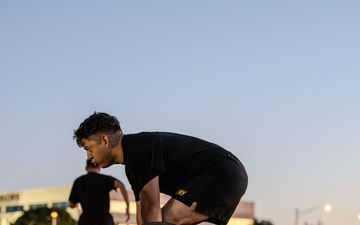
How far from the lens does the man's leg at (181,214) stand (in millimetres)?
6574

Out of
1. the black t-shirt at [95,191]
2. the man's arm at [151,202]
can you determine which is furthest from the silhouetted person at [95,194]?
the man's arm at [151,202]

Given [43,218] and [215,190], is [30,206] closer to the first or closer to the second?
[43,218]

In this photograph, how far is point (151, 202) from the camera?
623cm

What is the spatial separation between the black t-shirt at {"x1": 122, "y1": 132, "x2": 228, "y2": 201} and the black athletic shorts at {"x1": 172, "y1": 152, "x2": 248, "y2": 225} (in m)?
0.07

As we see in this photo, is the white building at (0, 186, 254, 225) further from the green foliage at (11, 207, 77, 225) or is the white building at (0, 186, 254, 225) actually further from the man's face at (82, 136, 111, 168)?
the man's face at (82, 136, 111, 168)

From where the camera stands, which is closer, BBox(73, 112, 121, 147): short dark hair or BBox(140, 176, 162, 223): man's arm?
BBox(140, 176, 162, 223): man's arm

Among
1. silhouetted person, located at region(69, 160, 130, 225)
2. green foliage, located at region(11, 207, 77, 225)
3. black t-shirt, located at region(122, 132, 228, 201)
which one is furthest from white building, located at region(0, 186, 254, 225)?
black t-shirt, located at region(122, 132, 228, 201)

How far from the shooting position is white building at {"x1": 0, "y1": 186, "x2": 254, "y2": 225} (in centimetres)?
11821

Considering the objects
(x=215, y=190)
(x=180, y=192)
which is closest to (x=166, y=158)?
(x=180, y=192)

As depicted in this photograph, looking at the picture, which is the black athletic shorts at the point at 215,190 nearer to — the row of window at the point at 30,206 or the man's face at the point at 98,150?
the man's face at the point at 98,150

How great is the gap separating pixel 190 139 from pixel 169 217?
0.61m

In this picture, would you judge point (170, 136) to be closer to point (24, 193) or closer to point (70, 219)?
point (70, 219)

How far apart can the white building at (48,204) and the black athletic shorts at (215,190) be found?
4229 inches

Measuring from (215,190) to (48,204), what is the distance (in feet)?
414
